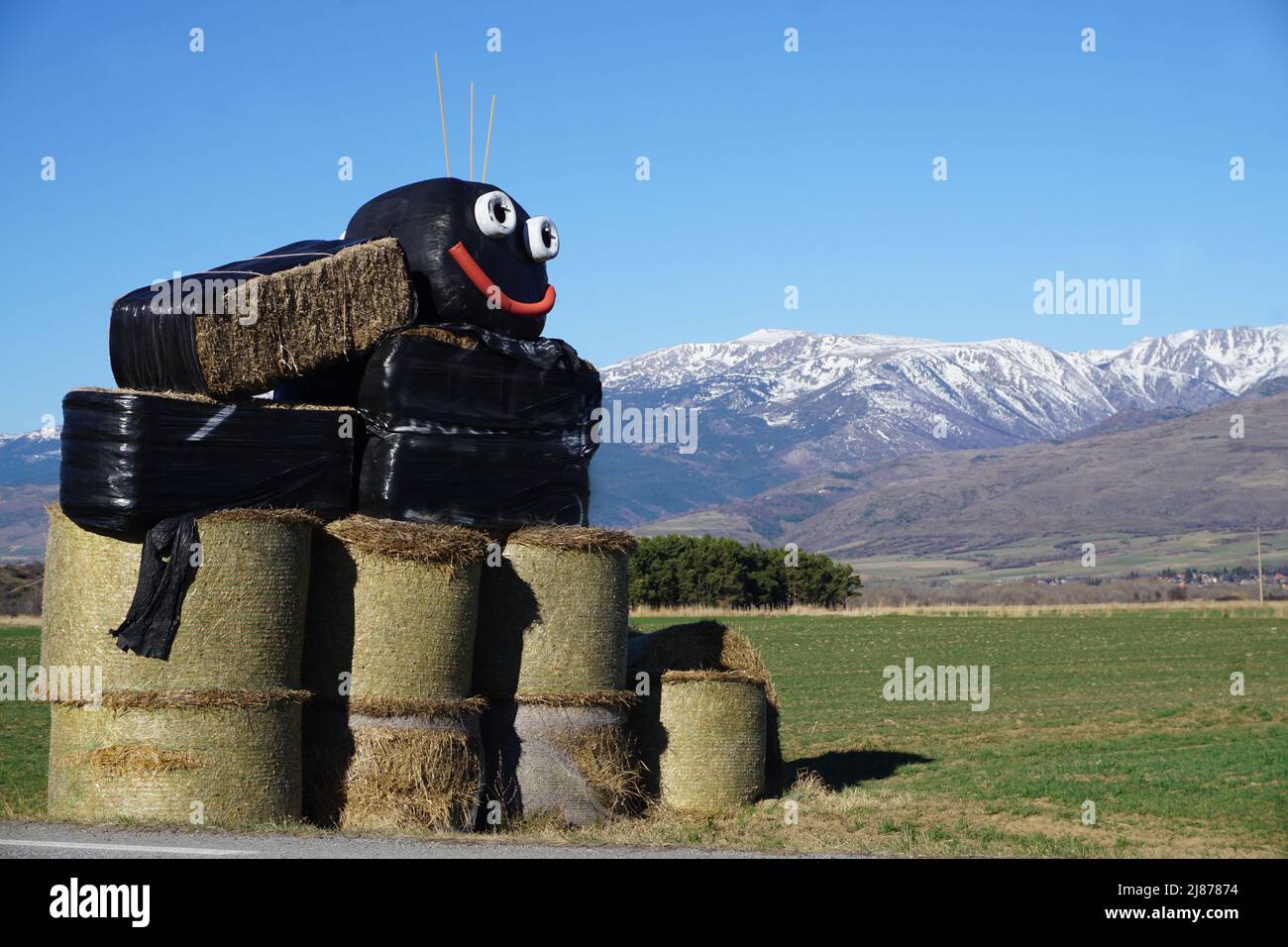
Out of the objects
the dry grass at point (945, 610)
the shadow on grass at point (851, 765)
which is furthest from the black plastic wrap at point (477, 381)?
the dry grass at point (945, 610)

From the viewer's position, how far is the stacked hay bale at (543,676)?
43.4 feet

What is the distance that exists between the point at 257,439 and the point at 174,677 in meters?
2.08

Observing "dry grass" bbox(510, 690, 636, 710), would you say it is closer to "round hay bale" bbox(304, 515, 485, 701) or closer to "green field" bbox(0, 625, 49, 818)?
"round hay bale" bbox(304, 515, 485, 701)

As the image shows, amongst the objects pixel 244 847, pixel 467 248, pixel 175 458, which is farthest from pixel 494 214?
pixel 244 847

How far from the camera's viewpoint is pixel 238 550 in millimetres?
11445

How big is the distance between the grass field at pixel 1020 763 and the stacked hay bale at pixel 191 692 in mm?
1484

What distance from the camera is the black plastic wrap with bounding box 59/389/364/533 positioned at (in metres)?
11.4

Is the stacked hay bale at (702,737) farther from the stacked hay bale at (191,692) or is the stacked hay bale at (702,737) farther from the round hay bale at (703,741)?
the stacked hay bale at (191,692)

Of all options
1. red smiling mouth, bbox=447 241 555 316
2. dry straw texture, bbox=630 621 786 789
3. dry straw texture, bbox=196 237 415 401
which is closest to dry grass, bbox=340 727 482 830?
dry straw texture, bbox=196 237 415 401

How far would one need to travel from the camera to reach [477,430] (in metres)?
13.3

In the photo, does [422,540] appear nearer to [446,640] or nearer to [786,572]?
[446,640]

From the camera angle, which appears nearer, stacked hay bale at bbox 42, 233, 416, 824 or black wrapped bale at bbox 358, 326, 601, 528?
stacked hay bale at bbox 42, 233, 416, 824

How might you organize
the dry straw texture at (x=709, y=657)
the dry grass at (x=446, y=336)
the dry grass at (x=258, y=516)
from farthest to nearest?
Answer: the dry straw texture at (x=709, y=657) < the dry grass at (x=446, y=336) < the dry grass at (x=258, y=516)

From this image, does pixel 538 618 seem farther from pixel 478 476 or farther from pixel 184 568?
pixel 184 568
